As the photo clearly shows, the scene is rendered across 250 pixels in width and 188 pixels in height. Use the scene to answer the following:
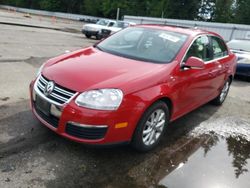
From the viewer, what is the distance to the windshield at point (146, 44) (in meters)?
3.88

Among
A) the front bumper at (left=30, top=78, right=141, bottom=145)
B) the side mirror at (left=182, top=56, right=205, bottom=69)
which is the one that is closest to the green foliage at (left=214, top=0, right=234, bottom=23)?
the side mirror at (left=182, top=56, right=205, bottom=69)

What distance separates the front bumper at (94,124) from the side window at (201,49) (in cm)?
149

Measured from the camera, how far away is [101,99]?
115 inches

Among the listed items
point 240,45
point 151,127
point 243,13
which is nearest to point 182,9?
point 243,13

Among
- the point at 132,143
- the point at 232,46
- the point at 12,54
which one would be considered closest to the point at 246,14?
the point at 232,46

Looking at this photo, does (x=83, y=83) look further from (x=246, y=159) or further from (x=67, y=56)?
(x=246, y=159)

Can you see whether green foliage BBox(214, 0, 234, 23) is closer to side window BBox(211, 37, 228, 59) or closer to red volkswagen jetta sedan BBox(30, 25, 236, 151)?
side window BBox(211, 37, 228, 59)

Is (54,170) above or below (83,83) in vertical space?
below

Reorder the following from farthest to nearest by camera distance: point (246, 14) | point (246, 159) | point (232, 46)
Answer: point (246, 14)
point (232, 46)
point (246, 159)

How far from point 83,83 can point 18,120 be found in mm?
1548

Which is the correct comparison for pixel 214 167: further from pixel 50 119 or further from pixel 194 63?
pixel 50 119

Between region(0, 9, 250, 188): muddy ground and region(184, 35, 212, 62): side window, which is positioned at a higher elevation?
region(184, 35, 212, 62): side window

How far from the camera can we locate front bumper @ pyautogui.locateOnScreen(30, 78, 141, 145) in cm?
290

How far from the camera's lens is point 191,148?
387 cm
